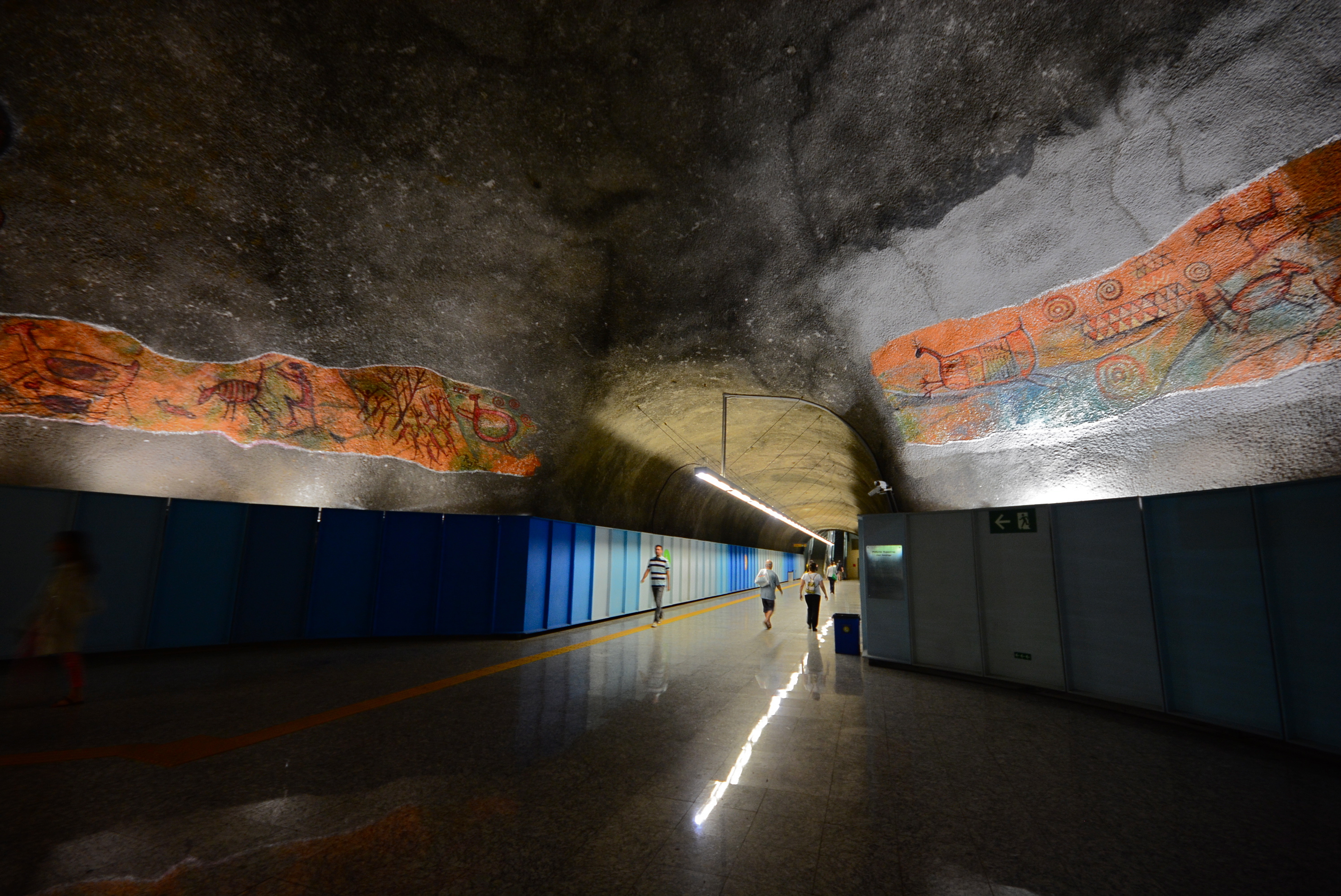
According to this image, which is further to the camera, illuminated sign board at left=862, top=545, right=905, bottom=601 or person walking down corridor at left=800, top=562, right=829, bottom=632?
person walking down corridor at left=800, top=562, right=829, bottom=632

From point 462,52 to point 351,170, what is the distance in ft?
7.65

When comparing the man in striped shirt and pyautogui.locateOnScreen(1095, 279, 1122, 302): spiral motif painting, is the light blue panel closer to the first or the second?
the man in striped shirt

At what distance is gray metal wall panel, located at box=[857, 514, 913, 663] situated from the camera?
8133 mm

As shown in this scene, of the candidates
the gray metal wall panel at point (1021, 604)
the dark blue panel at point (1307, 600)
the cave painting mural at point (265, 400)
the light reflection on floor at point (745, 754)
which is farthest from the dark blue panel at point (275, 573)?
the dark blue panel at point (1307, 600)

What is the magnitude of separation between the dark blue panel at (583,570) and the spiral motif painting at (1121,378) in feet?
33.0

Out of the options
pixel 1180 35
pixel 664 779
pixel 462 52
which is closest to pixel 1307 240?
pixel 1180 35

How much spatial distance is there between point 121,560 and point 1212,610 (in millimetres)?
13846

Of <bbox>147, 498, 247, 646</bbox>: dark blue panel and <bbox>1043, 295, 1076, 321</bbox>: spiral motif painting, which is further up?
<bbox>1043, 295, 1076, 321</bbox>: spiral motif painting

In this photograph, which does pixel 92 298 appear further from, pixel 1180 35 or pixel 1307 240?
pixel 1307 240

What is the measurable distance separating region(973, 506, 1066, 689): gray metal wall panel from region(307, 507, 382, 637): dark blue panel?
1028 centimetres

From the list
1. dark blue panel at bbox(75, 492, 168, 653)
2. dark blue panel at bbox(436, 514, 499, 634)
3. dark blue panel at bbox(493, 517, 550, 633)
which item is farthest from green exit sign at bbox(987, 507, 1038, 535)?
dark blue panel at bbox(75, 492, 168, 653)

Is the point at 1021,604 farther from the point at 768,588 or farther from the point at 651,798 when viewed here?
the point at 768,588

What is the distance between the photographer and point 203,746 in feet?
14.2

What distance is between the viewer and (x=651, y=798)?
3447 mm
